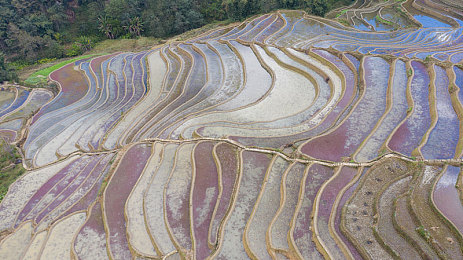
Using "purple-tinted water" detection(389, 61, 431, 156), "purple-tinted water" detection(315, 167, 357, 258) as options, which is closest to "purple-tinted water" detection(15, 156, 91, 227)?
"purple-tinted water" detection(315, 167, 357, 258)

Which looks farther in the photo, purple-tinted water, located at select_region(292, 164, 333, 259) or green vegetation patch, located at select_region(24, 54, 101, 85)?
green vegetation patch, located at select_region(24, 54, 101, 85)

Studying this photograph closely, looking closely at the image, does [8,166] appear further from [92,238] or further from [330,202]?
[330,202]

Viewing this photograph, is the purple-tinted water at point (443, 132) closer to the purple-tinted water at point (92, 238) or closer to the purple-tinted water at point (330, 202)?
the purple-tinted water at point (330, 202)

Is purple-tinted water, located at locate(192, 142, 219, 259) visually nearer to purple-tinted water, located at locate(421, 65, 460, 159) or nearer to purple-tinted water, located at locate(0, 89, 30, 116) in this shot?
purple-tinted water, located at locate(421, 65, 460, 159)

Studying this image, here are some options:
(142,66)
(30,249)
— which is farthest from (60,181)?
(142,66)

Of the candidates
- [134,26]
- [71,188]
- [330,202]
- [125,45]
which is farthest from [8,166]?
[134,26]

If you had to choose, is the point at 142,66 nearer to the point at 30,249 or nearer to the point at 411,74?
the point at 30,249
